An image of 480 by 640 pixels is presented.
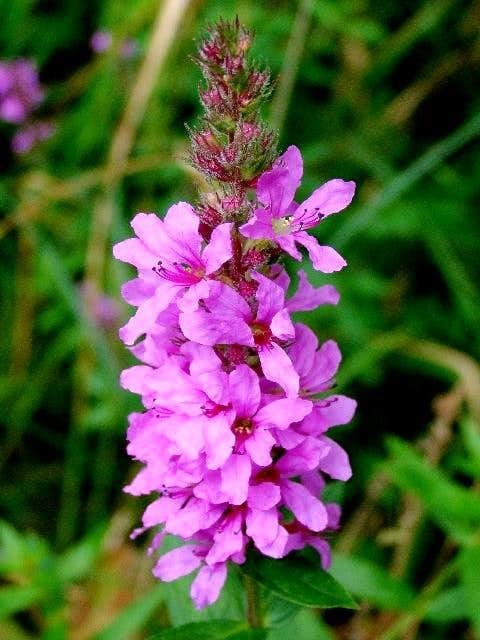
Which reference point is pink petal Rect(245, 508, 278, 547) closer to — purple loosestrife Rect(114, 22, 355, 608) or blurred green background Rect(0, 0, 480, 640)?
purple loosestrife Rect(114, 22, 355, 608)

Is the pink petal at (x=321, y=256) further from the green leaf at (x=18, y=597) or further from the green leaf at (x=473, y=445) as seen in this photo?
the green leaf at (x=18, y=597)

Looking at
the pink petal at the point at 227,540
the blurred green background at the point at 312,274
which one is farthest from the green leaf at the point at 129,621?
the pink petal at the point at 227,540

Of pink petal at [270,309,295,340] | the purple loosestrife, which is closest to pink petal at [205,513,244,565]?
the purple loosestrife

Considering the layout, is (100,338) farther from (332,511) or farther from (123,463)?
(332,511)

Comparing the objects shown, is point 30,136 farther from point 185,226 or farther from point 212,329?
point 212,329

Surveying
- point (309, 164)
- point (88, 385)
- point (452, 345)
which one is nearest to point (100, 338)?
point (88, 385)
